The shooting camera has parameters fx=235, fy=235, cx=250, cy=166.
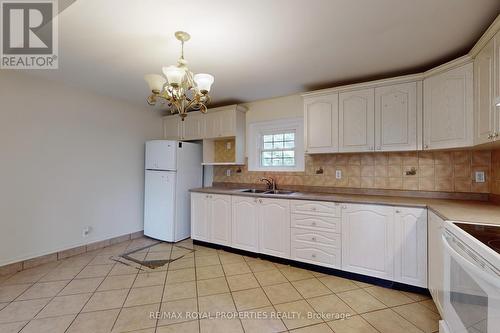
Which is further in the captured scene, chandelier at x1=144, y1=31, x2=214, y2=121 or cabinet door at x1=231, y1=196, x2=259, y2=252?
cabinet door at x1=231, y1=196, x2=259, y2=252

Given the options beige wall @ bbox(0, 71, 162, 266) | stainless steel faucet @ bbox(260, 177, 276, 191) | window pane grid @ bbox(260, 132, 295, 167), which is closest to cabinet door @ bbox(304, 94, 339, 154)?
window pane grid @ bbox(260, 132, 295, 167)

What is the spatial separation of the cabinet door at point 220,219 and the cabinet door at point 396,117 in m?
2.02

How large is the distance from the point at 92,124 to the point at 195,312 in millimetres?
2927

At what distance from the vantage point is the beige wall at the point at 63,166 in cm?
262

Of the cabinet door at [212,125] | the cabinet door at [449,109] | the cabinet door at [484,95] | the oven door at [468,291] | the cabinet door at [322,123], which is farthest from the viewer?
the cabinet door at [212,125]

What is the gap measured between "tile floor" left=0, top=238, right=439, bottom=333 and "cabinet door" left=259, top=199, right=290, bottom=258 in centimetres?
21

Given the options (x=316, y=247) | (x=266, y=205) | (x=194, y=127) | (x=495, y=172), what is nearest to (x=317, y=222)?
(x=316, y=247)

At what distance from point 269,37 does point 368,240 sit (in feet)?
6.98

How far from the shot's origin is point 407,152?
2.69 m

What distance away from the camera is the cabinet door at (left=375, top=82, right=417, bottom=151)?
7.96 feet

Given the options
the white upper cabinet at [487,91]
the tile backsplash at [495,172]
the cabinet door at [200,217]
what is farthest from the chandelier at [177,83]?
the tile backsplash at [495,172]

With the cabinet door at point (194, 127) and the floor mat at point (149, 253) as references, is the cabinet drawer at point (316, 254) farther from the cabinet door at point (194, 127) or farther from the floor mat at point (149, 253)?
the cabinet door at point (194, 127)

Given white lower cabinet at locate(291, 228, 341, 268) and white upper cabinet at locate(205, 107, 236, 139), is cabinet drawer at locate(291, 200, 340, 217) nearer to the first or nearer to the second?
white lower cabinet at locate(291, 228, 341, 268)

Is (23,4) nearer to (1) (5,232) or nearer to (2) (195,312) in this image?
(1) (5,232)
